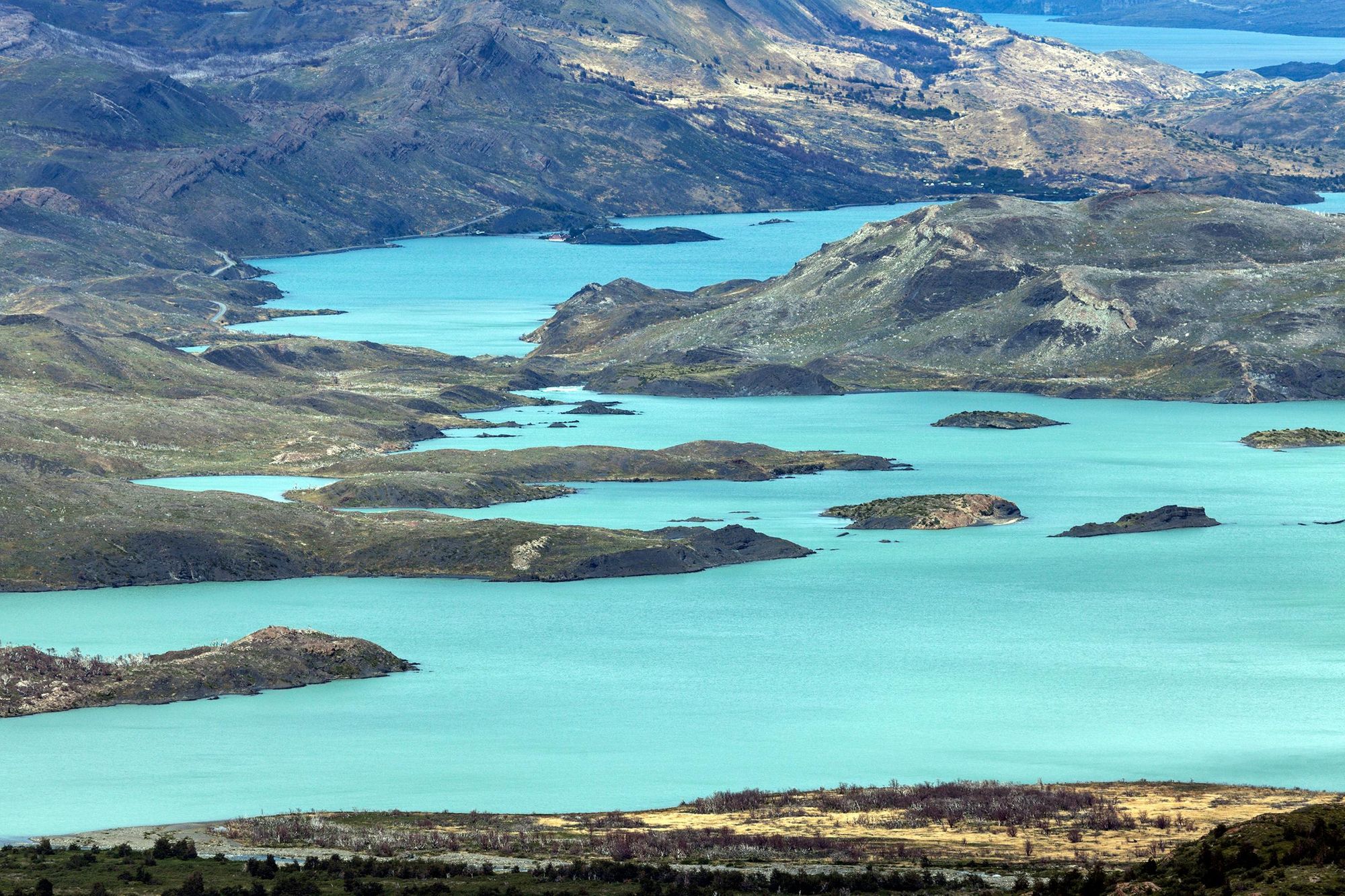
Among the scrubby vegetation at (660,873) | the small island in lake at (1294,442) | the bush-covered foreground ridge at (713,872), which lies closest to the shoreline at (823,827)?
the bush-covered foreground ridge at (713,872)

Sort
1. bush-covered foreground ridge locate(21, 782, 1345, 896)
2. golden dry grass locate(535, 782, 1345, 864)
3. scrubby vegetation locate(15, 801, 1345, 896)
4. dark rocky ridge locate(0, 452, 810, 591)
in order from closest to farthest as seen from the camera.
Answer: scrubby vegetation locate(15, 801, 1345, 896)
bush-covered foreground ridge locate(21, 782, 1345, 896)
golden dry grass locate(535, 782, 1345, 864)
dark rocky ridge locate(0, 452, 810, 591)

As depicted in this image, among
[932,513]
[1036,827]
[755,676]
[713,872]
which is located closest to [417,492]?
[932,513]

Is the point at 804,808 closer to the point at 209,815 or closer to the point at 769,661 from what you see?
the point at 209,815

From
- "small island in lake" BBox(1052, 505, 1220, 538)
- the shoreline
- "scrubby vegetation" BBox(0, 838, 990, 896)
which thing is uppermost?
"small island in lake" BBox(1052, 505, 1220, 538)

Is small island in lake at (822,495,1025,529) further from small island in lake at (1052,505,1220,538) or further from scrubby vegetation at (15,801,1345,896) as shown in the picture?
scrubby vegetation at (15,801,1345,896)

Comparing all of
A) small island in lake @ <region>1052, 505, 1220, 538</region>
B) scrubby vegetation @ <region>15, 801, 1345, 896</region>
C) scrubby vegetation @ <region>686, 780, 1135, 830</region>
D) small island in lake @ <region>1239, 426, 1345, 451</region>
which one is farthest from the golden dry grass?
small island in lake @ <region>1239, 426, 1345, 451</region>

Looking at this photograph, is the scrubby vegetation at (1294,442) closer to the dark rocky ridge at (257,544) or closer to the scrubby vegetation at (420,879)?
the dark rocky ridge at (257,544)
